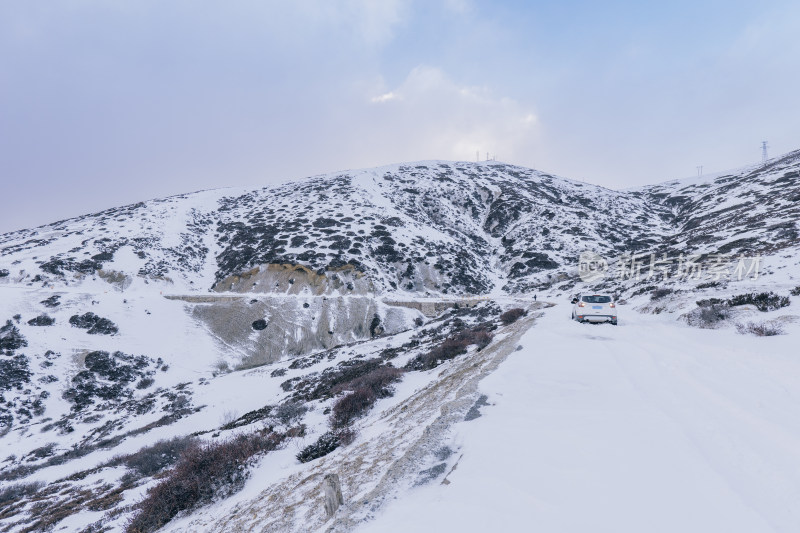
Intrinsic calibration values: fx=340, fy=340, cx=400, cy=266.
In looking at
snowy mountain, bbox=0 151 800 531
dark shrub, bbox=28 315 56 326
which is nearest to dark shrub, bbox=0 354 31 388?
snowy mountain, bbox=0 151 800 531

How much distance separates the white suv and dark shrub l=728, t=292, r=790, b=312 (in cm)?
363

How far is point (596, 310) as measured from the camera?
47.5ft

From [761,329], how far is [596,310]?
5647 mm

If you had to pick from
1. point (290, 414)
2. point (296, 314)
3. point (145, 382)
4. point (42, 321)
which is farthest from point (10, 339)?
point (290, 414)

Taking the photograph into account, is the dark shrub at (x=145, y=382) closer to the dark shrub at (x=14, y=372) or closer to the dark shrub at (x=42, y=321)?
the dark shrub at (x=14, y=372)

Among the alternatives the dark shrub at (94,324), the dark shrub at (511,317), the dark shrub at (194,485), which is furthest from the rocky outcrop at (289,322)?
the dark shrub at (194,485)

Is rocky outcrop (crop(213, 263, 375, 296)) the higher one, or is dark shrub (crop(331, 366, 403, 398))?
rocky outcrop (crop(213, 263, 375, 296))

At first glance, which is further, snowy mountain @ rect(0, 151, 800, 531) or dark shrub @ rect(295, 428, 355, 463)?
snowy mountain @ rect(0, 151, 800, 531)

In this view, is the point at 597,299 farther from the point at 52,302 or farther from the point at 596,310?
the point at 52,302

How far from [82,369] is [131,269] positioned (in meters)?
20.3

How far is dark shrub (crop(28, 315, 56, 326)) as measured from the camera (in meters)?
30.2

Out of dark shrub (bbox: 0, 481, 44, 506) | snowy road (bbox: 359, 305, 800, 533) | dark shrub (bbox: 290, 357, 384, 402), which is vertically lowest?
dark shrub (bbox: 0, 481, 44, 506)

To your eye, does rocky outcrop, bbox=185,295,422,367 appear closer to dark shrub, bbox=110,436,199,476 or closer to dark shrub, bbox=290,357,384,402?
dark shrub, bbox=290,357,384,402

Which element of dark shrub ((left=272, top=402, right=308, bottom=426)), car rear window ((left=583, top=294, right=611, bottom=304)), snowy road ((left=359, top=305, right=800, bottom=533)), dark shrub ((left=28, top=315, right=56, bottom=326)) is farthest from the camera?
dark shrub ((left=28, top=315, right=56, bottom=326))
